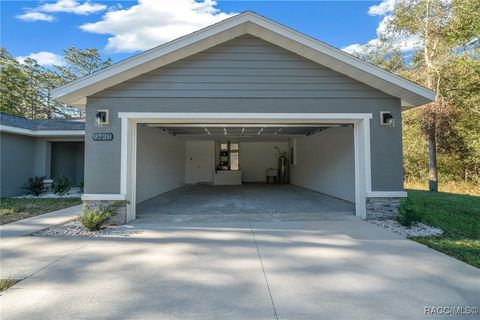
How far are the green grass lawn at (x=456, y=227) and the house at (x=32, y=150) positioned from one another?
439 inches

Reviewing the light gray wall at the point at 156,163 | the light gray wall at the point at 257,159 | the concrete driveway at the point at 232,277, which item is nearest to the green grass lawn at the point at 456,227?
the concrete driveway at the point at 232,277

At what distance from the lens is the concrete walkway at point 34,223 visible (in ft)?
16.2

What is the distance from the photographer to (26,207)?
7.43m

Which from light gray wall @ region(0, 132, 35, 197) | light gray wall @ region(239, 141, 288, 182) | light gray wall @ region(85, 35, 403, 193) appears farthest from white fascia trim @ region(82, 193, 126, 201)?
light gray wall @ region(239, 141, 288, 182)

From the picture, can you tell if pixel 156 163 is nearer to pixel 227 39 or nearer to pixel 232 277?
pixel 227 39

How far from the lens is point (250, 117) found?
233 inches

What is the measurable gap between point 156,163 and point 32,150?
492cm

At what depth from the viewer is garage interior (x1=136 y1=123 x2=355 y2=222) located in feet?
23.8

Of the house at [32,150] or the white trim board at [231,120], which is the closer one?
the white trim board at [231,120]

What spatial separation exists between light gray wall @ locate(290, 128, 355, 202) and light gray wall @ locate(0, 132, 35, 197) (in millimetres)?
10897

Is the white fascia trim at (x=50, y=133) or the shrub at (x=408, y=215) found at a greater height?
the white fascia trim at (x=50, y=133)

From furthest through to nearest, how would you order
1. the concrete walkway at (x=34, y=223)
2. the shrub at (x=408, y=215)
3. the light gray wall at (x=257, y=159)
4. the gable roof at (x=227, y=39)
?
the light gray wall at (x=257, y=159)
the gable roof at (x=227, y=39)
the shrub at (x=408, y=215)
the concrete walkway at (x=34, y=223)

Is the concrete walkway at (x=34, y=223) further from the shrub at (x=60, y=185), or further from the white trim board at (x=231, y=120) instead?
the shrub at (x=60, y=185)

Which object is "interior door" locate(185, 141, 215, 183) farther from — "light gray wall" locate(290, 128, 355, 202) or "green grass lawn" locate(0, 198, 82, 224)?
Answer: "green grass lawn" locate(0, 198, 82, 224)
